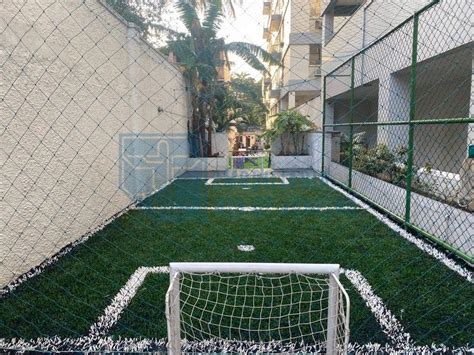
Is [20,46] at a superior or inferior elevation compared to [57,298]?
superior

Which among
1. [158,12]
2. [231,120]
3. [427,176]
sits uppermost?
[158,12]

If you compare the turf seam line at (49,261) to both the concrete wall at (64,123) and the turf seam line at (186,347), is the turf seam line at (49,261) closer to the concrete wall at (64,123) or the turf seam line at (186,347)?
the concrete wall at (64,123)

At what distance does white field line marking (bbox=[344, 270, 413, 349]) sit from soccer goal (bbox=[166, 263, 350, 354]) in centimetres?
24

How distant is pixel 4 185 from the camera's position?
110 inches

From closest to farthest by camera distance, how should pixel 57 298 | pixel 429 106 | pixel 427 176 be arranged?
1. pixel 57 298
2. pixel 427 176
3. pixel 429 106

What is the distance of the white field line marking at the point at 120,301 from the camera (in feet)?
7.29

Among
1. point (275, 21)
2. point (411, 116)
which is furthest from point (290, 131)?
point (275, 21)

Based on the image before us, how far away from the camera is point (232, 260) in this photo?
331 cm

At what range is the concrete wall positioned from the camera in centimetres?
290

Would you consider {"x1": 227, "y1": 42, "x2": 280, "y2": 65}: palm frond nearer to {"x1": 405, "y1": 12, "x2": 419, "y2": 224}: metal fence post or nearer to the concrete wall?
the concrete wall

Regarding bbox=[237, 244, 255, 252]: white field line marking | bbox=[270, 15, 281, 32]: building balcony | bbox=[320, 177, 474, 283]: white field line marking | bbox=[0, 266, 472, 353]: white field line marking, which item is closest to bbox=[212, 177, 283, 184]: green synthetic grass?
bbox=[320, 177, 474, 283]: white field line marking

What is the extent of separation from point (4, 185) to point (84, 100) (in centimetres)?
167

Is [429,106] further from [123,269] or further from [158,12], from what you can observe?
[158,12]

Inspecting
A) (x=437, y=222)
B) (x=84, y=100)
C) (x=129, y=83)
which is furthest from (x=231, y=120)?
(x=437, y=222)
